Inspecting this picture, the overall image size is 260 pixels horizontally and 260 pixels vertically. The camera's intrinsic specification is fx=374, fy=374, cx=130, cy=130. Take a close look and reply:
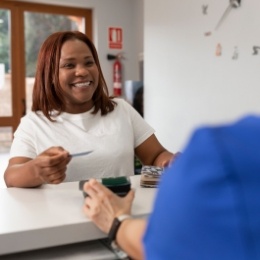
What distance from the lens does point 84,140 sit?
60.3 inches

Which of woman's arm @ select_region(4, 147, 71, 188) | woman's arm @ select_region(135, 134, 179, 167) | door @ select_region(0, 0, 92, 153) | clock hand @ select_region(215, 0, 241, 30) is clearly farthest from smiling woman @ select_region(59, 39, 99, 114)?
door @ select_region(0, 0, 92, 153)

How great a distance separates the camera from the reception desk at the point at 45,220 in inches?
33.1

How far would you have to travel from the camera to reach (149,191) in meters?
1.18

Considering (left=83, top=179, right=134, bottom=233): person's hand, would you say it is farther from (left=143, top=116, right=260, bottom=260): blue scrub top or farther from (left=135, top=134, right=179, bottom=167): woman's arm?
(left=135, top=134, right=179, bottom=167): woman's arm

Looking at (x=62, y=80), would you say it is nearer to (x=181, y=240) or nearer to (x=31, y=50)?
(x=181, y=240)

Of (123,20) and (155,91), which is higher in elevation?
(123,20)

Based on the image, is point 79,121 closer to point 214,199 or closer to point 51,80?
point 51,80

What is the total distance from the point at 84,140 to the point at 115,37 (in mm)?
2975

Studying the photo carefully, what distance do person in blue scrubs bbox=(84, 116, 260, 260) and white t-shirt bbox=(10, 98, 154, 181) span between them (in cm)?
102

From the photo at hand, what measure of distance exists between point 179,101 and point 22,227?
7.08ft

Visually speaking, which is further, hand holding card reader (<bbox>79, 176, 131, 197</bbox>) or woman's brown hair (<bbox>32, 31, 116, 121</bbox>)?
woman's brown hair (<bbox>32, 31, 116, 121</bbox>)

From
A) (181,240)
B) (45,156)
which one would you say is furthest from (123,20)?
(181,240)

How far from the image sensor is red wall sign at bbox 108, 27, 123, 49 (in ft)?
14.0

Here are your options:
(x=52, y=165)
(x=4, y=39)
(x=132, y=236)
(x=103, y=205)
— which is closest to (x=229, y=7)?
(x=52, y=165)
